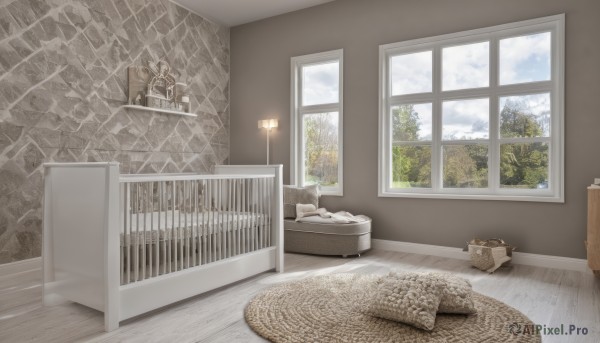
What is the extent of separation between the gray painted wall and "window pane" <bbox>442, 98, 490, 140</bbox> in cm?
67

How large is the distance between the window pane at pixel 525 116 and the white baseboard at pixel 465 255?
112 centimetres

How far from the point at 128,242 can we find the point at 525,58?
372 centimetres

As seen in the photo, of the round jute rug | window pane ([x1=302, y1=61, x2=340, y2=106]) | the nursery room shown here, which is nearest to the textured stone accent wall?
the nursery room

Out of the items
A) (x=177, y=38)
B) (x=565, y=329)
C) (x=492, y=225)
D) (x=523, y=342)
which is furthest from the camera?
(x=177, y=38)

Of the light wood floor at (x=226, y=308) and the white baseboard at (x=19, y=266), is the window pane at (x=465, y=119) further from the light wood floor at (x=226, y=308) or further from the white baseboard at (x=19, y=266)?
the white baseboard at (x=19, y=266)

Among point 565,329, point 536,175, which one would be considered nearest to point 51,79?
point 565,329

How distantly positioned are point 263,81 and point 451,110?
242 cm

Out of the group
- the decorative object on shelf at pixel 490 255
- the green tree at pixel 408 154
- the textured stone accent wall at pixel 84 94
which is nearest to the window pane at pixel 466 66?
the green tree at pixel 408 154

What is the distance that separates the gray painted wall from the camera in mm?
3422

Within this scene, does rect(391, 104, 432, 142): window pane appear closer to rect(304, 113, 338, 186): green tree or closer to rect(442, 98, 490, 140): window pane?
rect(442, 98, 490, 140): window pane

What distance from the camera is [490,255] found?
11.1ft

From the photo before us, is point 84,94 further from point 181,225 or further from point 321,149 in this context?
point 321,149

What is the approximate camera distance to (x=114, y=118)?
4059 mm

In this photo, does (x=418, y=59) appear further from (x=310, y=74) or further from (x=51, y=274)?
(x=51, y=274)
